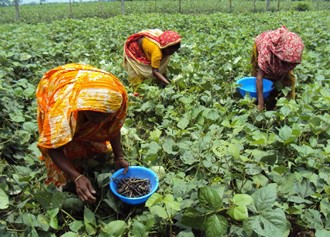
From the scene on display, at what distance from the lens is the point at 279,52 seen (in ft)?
10.2

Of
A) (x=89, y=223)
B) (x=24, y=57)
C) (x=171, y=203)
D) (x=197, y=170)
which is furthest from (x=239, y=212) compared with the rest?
(x=24, y=57)

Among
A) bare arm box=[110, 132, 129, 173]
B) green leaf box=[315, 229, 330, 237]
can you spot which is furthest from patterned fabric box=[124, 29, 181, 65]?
green leaf box=[315, 229, 330, 237]

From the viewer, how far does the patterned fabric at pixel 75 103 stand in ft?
5.83

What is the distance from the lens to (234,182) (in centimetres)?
221

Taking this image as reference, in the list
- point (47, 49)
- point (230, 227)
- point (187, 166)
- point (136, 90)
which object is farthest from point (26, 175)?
point (47, 49)

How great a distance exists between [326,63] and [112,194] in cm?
398

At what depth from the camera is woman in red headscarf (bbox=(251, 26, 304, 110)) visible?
3.06 m

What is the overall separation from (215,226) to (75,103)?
38.6 inches

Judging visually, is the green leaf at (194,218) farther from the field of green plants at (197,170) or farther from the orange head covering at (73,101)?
the orange head covering at (73,101)

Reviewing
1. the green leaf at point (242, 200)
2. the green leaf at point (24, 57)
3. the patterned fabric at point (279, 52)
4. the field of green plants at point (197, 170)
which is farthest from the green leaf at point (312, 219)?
the green leaf at point (24, 57)

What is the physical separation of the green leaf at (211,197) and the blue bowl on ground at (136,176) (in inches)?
A: 20.1

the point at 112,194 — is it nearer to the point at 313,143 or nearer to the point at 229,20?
the point at 313,143

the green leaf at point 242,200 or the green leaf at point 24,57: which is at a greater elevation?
the green leaf at point 24,57

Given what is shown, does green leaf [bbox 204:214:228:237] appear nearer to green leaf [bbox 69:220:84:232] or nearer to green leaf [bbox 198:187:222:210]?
green leaf [bbox 198:187:222:210]
